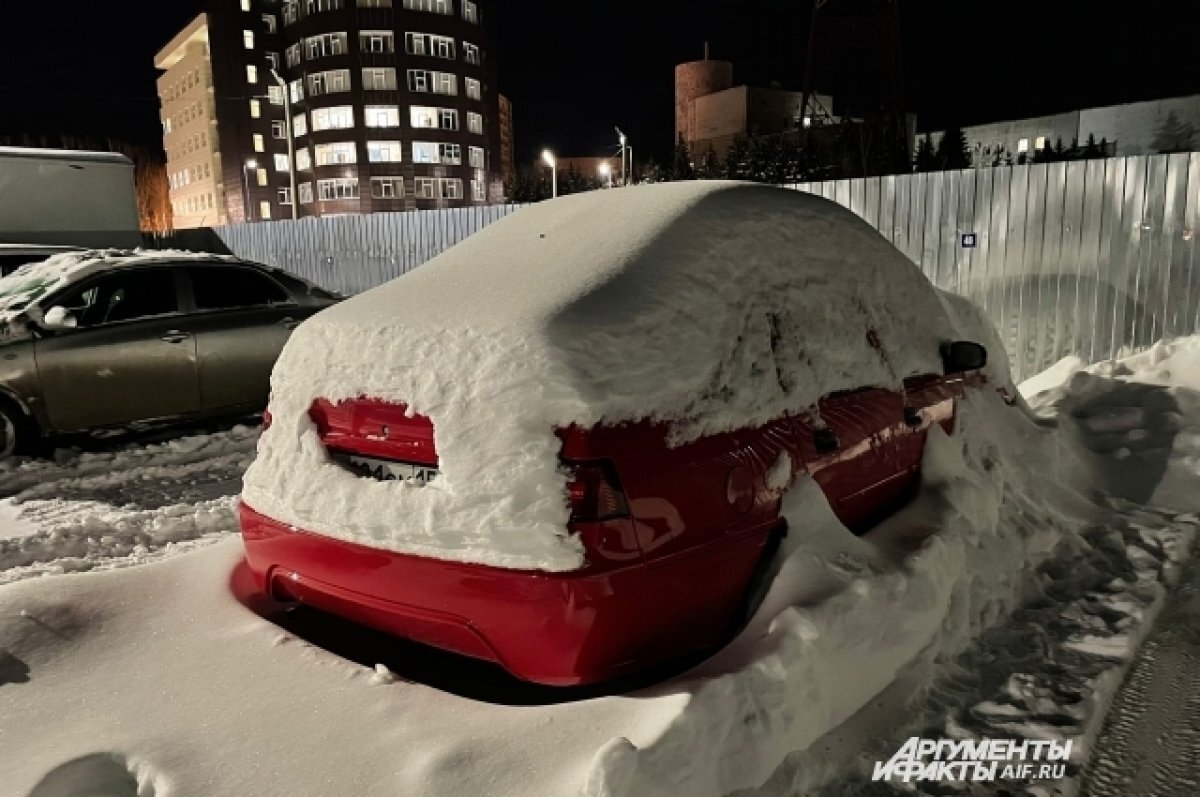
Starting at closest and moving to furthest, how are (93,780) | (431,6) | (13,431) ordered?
1. (93,780)
2. (13,431)
3. (431,6)

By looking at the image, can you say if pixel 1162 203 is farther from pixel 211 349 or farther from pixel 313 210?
pixel 313 210

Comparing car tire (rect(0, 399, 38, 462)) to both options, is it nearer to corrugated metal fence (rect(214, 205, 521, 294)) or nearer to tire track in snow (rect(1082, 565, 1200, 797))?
tire track in snow (rect(1082, 565, 1200, 797))

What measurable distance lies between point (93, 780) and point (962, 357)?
12.1ft

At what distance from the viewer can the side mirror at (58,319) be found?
20.6 feet

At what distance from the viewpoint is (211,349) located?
22.5 ft

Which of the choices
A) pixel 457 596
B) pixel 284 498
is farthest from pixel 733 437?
pixel 284 498

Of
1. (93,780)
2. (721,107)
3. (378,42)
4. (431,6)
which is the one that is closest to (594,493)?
(93,780)

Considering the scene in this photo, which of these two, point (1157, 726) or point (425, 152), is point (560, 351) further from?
point (425, 152)

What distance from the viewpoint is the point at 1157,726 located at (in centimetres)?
283

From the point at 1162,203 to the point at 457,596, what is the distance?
7388 mm

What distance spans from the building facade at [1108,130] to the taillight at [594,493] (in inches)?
1215

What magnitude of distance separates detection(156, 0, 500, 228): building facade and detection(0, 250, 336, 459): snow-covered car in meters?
56.0

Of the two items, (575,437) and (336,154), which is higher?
(336,154)

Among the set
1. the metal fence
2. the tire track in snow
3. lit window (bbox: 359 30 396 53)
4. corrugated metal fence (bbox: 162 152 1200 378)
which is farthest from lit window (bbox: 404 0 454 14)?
the tire track in snow
